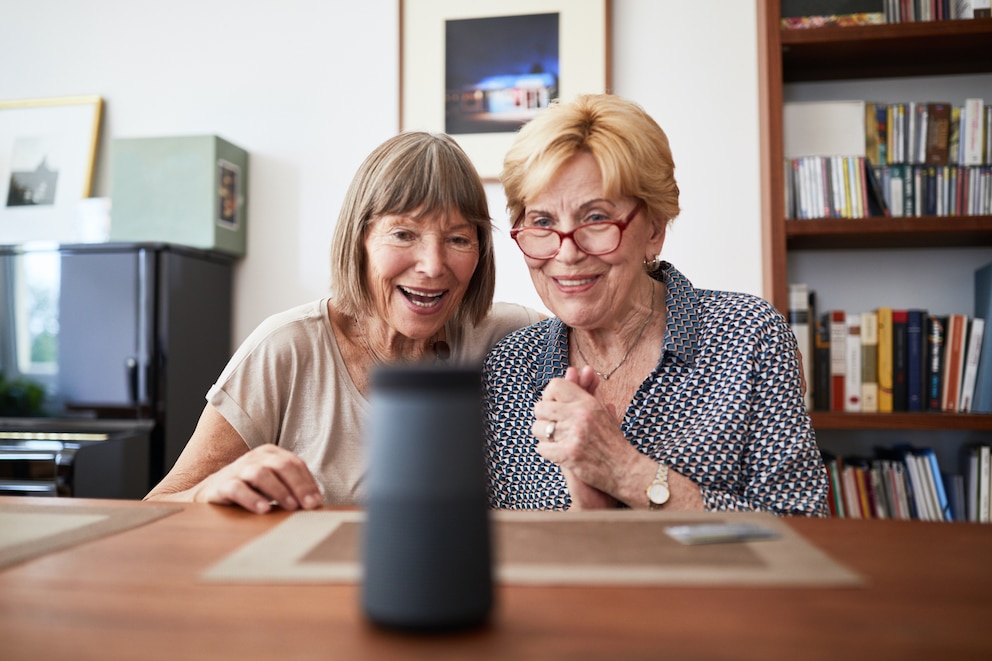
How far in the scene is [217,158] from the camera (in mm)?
2863

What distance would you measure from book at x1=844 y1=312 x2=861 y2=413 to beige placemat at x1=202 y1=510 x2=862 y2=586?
1729 millimetres

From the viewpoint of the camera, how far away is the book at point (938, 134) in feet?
8.13

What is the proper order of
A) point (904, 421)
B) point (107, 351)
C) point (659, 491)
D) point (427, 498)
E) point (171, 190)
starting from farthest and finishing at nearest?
point (171, 190) → point (107, 351) → point (904, 421) → point (659, 491) → point (427, 498)

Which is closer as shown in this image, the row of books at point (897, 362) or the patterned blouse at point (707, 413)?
the patterned blouse at point (707, 413)

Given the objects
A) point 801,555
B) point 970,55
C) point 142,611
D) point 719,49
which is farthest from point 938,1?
point 142,611

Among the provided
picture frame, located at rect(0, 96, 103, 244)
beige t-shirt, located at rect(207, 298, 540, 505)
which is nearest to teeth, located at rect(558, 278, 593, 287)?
beige t-shirt, located at rect(207, 298, 540, 505)

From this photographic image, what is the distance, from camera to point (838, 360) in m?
2.48

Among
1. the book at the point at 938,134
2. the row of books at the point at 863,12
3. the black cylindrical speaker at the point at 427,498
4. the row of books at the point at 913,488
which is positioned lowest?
the row of books at the point at 913,488

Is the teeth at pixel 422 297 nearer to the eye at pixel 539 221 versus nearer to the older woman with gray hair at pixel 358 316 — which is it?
the older woman with gray hair at pixel 358 316

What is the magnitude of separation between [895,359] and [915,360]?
0.06 m

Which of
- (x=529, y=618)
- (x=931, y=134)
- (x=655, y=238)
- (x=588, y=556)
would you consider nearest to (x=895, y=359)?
(x=931, y=134)

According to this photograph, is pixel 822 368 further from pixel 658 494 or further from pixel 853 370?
pixel 658 494

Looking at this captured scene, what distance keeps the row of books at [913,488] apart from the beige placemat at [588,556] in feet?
5.84

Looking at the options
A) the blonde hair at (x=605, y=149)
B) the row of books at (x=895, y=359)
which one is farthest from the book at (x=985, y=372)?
the blonde hair at (x=605, y=149)
